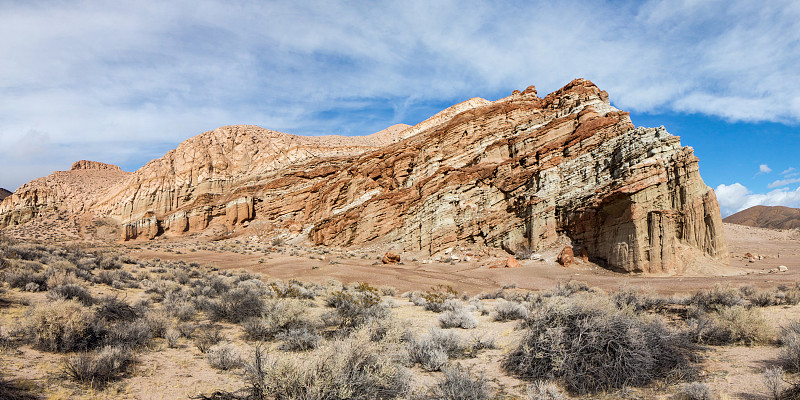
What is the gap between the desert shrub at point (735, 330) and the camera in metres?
5.73

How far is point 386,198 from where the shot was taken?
1330 inches

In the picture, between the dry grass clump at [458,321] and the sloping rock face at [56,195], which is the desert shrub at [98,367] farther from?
the sloping rock face at [56,195]

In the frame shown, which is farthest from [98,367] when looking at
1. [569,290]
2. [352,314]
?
[569,290]

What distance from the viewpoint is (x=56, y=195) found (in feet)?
210

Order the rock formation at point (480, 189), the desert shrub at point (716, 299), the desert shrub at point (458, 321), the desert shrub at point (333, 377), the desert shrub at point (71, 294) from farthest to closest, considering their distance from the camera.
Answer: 1. the rock formation at point (480, 189)
2. the desert shrub at point (458, 321)
3. the desert shrub at point (716, 299)
4. the desert shrub at point (71, 294)
5. the desert shrub at point (333, 377)

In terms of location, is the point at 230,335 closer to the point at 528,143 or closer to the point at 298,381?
the point at 298,381

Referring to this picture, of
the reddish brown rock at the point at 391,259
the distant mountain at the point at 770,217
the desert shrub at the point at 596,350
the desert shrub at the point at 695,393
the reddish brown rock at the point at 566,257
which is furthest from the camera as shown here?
the distant mountain at the point at 770,217

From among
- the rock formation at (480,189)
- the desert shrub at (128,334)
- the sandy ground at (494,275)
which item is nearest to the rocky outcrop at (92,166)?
the rock formation at (480,189)

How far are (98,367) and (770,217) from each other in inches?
5194

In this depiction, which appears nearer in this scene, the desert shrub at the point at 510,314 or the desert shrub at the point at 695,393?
the desert shrub at the point at 695,393

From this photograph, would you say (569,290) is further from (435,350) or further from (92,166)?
(92,166)

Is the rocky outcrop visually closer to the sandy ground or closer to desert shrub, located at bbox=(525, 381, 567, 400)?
the sandy ground

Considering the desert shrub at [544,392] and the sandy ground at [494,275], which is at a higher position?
the desert shrub at [544,392]

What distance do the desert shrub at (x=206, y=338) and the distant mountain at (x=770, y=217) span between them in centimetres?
10816
